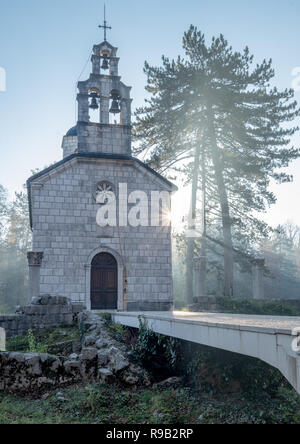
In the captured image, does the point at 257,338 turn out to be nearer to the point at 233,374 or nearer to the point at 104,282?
the point at 233,374

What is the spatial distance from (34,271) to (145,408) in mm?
9880

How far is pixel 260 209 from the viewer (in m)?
21.5

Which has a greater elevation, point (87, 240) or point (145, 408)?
point (87, 240)

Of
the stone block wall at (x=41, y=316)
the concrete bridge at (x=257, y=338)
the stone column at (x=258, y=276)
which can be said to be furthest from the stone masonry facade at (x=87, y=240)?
the concrete bridge at (x=257, y=338)

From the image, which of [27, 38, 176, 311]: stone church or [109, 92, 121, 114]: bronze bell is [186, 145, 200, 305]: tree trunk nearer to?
[27, 38, 176, 311]: stone church

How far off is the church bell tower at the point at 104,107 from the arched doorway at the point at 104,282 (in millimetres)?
4208

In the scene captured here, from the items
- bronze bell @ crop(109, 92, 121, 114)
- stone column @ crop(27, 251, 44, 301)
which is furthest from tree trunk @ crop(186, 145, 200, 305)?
stone column @ crop(27, 251, 44, 301)

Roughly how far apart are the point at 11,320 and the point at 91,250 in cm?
445

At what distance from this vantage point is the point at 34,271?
14625 millimetres

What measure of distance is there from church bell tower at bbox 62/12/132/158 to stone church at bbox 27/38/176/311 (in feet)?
0.12

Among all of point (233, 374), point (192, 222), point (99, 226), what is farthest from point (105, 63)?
point (233, 374)

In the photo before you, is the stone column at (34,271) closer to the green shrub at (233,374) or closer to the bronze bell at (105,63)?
the bronze bell at (105,63)
